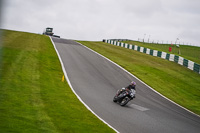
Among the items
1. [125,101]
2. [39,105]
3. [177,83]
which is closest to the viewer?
[39,105]

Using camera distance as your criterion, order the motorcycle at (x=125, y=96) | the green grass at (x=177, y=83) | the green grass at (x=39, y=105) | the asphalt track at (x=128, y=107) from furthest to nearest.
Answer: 1. the green grass at (x=177, y=83)
2. the motorcycle at (x=125, y=96)
3. the asphalt track at (x=128, y=107)
4. the green grass at (x=39, y=105)

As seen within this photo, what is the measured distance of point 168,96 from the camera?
19.6 m

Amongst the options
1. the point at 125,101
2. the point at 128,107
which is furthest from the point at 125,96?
the point at 128,107

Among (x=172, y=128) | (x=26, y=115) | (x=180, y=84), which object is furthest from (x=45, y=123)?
(x=180, y=84)

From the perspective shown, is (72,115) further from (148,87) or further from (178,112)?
(148,87)

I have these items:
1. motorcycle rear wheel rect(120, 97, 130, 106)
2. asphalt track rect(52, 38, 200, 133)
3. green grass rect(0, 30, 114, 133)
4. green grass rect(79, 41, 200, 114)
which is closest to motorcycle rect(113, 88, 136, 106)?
motorcycle rear wheel rect(120, 97, 130, 106)

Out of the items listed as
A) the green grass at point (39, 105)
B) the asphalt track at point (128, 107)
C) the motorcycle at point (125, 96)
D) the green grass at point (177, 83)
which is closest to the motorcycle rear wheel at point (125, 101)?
the motorcycle at point (125, 96)

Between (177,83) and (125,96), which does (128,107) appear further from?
(177,83)

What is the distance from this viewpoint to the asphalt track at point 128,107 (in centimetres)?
1157

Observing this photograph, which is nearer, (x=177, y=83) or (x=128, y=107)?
(x=128, y=107)

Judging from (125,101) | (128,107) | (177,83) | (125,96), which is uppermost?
(125,96)

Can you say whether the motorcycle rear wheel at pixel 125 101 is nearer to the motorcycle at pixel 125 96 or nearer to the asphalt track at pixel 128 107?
the motorcycle at pixel 125 96

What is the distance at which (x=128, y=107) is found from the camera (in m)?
14.6

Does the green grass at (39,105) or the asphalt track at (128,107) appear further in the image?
the asphalt track at (128,107)
